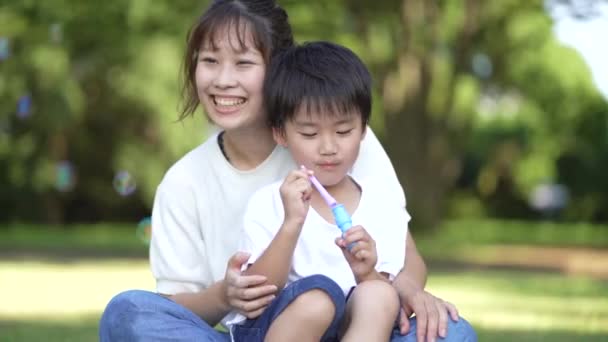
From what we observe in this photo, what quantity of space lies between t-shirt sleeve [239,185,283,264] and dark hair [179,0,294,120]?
49 cm

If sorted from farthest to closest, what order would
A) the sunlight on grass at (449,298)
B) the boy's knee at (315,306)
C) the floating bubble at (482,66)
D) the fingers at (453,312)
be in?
the floating bubble at (482,66), the sunlight on grass at (449,298), the fingers at (453,312), the boy's knee at (315,306)

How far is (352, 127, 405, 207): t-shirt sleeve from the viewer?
3.64 m

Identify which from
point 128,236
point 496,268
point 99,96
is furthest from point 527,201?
point 496,268

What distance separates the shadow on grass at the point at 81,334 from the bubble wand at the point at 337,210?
3070 millimetres

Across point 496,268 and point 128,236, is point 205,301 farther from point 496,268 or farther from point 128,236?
point 128,236

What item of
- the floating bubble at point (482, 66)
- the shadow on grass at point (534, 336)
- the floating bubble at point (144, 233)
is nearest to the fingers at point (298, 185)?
the shadow on grass at point (534, 336)

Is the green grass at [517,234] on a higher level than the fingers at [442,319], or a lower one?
higher

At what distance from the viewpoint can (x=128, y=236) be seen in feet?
62.4

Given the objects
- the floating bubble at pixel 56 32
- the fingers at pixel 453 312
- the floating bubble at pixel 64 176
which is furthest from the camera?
the floating bubble at pixel 64 176

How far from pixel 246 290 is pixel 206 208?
60 centimetres

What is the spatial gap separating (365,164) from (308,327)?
83 centimetres

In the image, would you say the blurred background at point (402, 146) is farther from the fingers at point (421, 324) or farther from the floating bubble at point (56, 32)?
the fingers at point (421, 324)

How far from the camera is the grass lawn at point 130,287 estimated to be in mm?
6829

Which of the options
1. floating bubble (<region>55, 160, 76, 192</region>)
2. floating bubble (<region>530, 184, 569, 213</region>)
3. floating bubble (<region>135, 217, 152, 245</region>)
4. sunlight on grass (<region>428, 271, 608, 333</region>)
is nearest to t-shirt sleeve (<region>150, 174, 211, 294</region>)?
sunlight on grass (<region>428, 271, 608, 333</region>)
